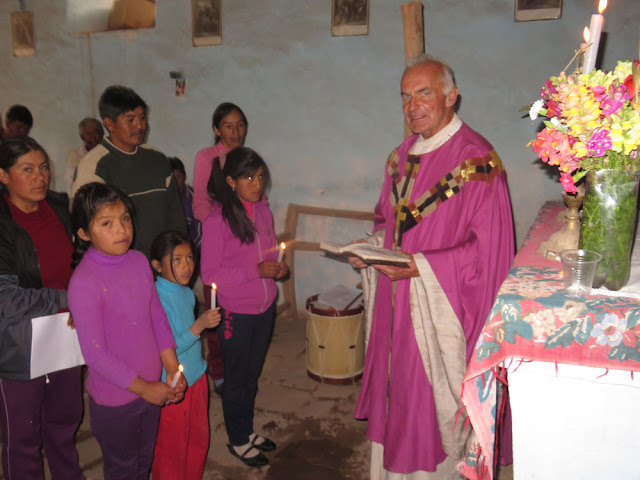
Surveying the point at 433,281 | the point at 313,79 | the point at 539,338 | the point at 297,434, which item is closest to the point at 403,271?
the point at 433,281

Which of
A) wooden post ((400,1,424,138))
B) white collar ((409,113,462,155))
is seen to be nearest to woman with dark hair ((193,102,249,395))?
wooden post ((400,1,424,138))

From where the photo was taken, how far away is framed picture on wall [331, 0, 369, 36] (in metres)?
4.92

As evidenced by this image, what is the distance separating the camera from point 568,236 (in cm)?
217

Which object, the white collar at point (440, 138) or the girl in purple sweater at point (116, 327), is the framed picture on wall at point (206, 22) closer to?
the white collar at point (440, 138)

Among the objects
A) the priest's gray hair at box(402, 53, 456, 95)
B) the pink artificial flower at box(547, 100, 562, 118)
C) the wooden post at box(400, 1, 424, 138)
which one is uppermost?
the wooden post at box(400, 1, 424, 138)

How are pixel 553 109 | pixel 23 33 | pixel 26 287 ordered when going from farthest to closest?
pixel 23 33
pixel 26 287
pixel 553 109

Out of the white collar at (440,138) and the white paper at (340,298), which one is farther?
the white paper at (340,298)

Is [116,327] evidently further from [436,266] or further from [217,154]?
[217,154]

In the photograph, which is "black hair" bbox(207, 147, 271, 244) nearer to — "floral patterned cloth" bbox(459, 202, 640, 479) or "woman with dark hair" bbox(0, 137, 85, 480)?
"woman with dark hair" bbox(0, 137, 85, 480)

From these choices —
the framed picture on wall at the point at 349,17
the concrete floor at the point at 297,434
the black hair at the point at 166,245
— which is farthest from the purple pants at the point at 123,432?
the framed picture on wall at the point at 349,17

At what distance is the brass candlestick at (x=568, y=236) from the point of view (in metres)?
2.14

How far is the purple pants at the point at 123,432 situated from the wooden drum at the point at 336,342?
6.51ft

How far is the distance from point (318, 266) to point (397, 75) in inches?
82.3

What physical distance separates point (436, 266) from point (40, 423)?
208cm
